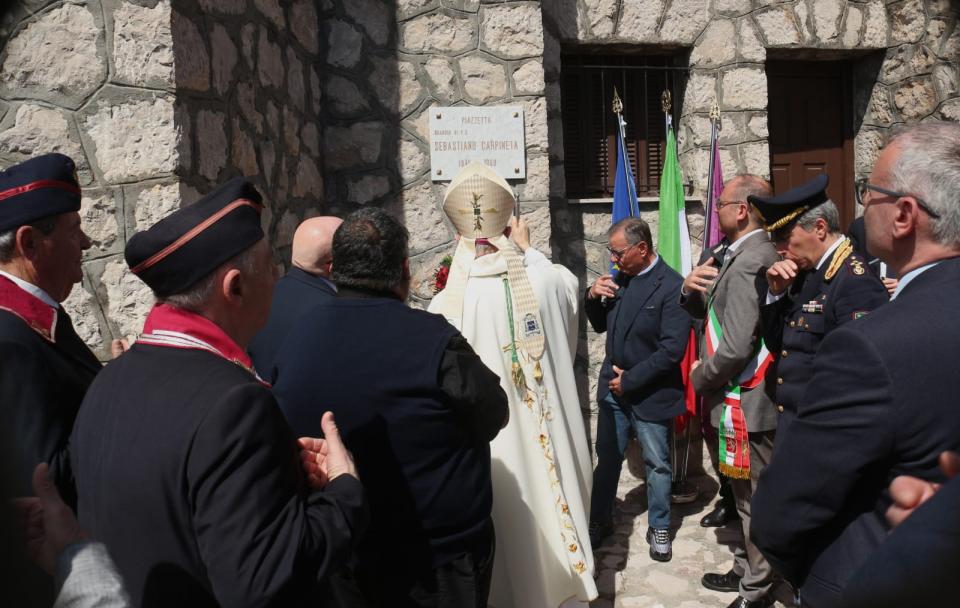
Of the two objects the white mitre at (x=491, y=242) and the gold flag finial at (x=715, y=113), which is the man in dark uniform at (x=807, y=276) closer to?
the white mitre at (x=491, y=242)

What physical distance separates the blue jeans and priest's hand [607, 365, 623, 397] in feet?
0.47

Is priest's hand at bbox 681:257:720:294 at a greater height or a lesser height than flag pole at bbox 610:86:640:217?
lesser

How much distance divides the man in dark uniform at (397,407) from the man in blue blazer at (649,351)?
1882mm

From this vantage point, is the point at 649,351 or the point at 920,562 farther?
the point at 649,351

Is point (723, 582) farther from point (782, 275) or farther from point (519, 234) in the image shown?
point (519, 234)

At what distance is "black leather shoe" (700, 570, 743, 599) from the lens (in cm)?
346

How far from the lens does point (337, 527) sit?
136 centimetres

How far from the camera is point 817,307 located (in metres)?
2.63

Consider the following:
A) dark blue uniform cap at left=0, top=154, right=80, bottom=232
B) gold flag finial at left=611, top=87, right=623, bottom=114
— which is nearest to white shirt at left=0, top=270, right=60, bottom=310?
dark blue uniform cap at left=0, top=154, right=80, bottom=232

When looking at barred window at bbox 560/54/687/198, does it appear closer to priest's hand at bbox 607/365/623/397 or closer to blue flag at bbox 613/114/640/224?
blue flag at bbox 613/114/640/224

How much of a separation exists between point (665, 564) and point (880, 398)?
2.77 meters

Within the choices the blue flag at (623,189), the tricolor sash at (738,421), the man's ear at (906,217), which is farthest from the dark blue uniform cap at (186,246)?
the blue flag at (623,189)

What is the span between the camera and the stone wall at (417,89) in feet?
15.3

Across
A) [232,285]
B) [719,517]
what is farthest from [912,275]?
[719,517]
